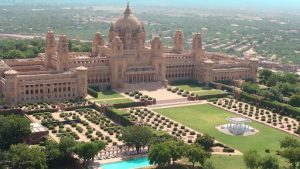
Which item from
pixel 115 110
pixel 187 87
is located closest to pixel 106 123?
pixel 115 110

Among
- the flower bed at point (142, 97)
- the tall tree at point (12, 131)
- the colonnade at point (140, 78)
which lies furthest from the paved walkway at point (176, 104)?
the tall tree at point (12, 131)

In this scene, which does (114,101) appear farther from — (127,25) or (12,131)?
(12,131)

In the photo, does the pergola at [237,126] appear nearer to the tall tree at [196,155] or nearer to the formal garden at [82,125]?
the tall tree at [196,155]

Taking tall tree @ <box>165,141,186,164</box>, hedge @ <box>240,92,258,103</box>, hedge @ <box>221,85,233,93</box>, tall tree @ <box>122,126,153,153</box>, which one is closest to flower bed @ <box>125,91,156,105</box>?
hedge @ <box>240,92,258,103</box>

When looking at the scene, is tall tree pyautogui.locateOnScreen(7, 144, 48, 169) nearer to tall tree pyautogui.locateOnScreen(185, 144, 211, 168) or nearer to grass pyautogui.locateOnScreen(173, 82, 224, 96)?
tall tree pyautogui.locateOnScreen(185, 144, 211, 168)

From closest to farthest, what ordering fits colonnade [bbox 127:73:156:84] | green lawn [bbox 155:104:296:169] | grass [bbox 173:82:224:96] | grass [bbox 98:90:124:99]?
1. green lawn [bbox 155:104:296:169]
2. grass [bbox 98:90:124:99]
3. grass [bbox 173:82:224:96]
4. colonnade [bbox 127:73:156:84]

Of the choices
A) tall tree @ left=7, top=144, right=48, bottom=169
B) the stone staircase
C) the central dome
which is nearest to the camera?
tall tree @ left=7, top=144, right=48, bottom=169
